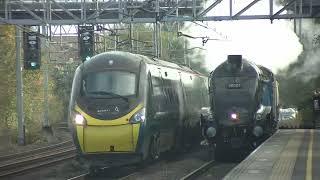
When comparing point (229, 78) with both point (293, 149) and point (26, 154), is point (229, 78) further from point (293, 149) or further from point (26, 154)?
point (26, 154)

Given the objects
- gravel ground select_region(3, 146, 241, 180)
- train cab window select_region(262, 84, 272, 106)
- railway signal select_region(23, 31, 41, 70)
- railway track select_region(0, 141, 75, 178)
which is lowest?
railway track select_region(0, 141, 75, 178)

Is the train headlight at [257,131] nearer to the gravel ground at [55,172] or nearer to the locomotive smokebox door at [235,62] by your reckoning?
the locomotive smokebox door at [235,62]

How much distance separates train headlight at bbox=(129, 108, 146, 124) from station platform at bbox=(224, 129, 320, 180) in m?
2.74

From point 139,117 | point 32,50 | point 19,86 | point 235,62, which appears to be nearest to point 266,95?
point 235,62

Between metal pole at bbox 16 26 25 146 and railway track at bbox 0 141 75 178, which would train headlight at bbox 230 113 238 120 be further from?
metal pole at bbox 16 26 25 146

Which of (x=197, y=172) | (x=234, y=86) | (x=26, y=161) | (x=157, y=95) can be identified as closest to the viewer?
(x=157, y=95)

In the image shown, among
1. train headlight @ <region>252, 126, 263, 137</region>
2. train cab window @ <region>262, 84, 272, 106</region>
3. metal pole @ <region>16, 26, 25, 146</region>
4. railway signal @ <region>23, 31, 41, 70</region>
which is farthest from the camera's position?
metal pole @ <region>16, 26, 25, 146</region>

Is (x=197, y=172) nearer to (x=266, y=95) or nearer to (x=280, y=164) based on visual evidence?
(x=280, y=164)

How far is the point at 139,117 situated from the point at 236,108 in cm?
554

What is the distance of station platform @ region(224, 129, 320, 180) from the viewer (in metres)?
12.2

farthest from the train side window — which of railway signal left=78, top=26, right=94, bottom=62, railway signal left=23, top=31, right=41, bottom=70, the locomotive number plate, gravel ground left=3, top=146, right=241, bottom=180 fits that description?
railway signal left=23, top=31, right=41, bottom=70

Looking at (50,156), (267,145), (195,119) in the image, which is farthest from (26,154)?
(267,145)

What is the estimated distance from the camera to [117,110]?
50.3ft

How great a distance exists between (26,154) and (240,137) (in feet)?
35.8
